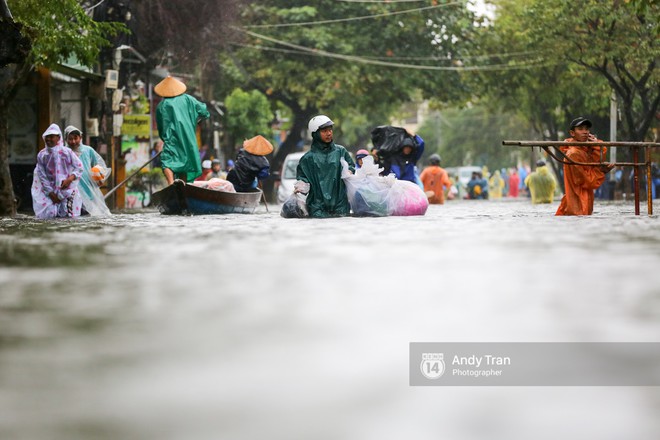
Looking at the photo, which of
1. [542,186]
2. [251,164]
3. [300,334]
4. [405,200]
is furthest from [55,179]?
[542,186]

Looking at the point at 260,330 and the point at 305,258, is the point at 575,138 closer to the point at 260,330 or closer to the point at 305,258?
the point at 305,258

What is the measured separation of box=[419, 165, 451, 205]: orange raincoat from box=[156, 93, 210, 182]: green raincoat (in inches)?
474

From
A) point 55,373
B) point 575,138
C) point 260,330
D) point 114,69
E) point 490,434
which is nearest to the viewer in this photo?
point 490,434

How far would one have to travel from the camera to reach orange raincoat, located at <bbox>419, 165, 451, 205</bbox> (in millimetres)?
31422

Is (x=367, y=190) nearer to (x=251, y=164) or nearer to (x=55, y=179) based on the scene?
(x=251, y=164)

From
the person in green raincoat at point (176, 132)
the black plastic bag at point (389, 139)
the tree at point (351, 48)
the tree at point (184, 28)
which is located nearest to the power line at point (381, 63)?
the tree at point (351, 48)

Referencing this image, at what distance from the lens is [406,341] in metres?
4.72

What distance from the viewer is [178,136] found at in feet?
64.7

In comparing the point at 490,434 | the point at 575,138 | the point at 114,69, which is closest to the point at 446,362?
the point at 490,434

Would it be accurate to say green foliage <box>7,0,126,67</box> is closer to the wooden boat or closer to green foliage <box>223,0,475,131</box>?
the wooden boat

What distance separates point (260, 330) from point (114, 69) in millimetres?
26880

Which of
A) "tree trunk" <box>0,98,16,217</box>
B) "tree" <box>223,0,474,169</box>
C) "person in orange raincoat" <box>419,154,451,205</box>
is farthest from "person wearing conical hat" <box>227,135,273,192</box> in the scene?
"tree" <box>223,0,474,169</box>

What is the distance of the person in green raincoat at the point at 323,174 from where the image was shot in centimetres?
1786

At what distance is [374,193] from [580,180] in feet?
8.90
